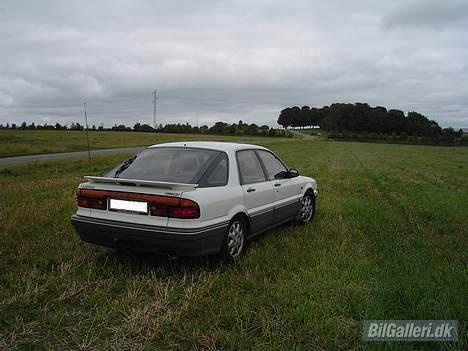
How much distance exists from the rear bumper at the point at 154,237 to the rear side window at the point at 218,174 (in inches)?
18.7

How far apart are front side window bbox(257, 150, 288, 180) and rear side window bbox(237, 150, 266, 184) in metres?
Result: 0.21

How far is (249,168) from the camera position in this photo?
5.23 meters

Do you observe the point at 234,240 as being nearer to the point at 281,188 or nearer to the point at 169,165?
the point at 169,165

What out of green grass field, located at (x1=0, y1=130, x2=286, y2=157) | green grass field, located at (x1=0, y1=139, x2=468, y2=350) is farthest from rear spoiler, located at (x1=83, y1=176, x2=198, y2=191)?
green grass field, located at (x1=0, y1=130, x2=286, y2=157)

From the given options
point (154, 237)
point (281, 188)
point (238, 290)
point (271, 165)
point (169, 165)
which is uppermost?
point (169, 165)

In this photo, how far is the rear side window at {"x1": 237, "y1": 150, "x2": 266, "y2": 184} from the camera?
5012mm

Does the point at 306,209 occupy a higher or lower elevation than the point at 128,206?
lower

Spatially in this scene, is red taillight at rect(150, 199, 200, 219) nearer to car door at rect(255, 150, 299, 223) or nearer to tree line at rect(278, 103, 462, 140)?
car door at rect(255, 150, 299, 223)

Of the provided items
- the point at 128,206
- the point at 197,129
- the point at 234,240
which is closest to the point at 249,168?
the point at 234,240

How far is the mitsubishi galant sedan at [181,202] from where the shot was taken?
396cm

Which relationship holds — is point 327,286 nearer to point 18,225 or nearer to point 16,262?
point 16,262

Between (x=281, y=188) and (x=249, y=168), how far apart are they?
0.81 meters

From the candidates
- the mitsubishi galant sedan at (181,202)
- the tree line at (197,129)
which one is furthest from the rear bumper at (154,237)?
the tree line at (197,129)

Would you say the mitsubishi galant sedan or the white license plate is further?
the white license plate
